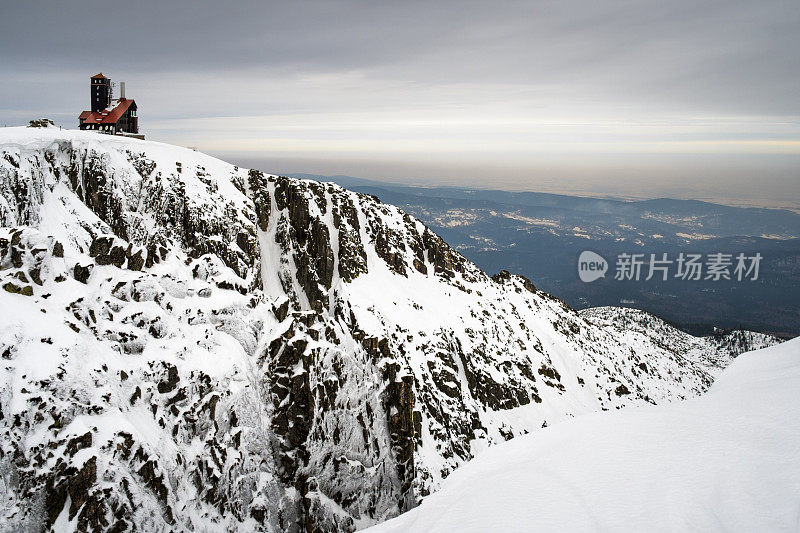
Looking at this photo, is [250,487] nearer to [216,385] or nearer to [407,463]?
[216,385]

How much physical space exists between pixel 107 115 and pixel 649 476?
305ft

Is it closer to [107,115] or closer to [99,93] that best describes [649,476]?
[107,115]

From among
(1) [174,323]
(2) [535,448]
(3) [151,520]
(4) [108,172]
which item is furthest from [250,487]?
(4) [108,172]

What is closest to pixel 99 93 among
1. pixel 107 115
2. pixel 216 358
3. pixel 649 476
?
pixel 107 115

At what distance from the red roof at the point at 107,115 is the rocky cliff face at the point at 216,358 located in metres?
16.8

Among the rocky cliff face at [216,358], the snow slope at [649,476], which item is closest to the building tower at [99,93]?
the rocky cliff face at [216,358]

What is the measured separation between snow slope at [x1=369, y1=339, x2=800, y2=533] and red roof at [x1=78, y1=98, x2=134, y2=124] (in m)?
85.3

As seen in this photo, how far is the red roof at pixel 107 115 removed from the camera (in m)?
74.9

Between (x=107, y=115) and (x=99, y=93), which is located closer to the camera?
(x=107, y=115)

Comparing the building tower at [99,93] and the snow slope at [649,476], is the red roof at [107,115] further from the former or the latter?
the snow slope at [649,476]

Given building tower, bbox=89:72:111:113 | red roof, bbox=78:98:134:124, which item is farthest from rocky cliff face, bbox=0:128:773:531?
building tower, bbox=89:72:111:113

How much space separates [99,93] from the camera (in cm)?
7919

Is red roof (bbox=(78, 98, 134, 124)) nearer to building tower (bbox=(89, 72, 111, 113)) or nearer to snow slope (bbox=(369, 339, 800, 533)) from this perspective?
building tower (bbox=(89, 72, 111, 113))

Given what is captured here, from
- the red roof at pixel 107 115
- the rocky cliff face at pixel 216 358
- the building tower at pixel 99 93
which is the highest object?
the building tower at pixel 99 93
